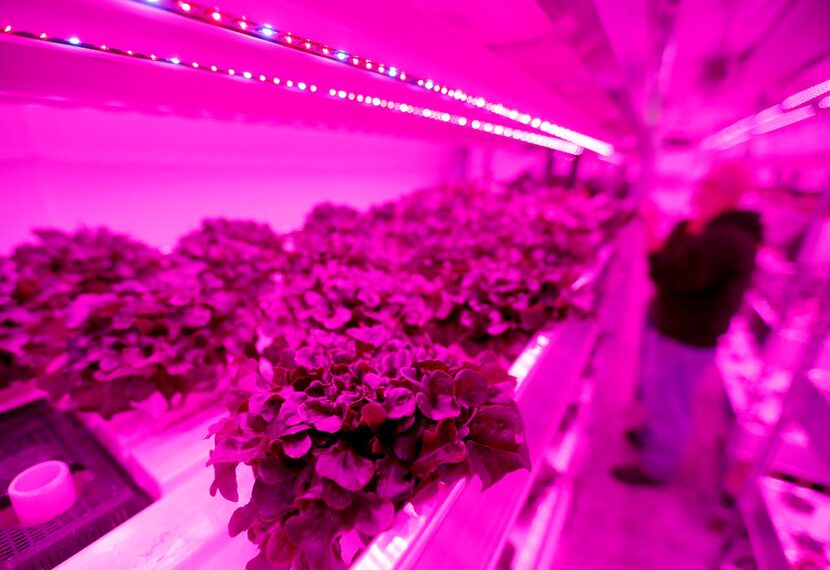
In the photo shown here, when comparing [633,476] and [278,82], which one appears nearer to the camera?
[278,82]

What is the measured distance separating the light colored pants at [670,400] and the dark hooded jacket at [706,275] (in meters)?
0.10

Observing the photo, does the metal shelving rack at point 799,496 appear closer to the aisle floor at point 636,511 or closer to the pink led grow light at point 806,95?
the aisle floor at point 636,511

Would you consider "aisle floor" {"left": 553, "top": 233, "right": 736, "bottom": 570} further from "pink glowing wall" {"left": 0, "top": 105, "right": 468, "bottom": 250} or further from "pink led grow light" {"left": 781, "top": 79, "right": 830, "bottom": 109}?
"pink glowing wall" {"left": 0, "top": 105, "right": 468, "bottom": 250}

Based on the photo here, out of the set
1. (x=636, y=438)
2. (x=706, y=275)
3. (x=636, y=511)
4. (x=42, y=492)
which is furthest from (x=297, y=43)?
(x=636, y=438)

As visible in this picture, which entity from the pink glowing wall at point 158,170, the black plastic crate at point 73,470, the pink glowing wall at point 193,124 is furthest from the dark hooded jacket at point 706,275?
the black plastic crate at point 73,470

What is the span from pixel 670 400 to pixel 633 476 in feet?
1.87

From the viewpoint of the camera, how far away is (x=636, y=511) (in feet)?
7.60

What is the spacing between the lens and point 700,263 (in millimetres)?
2002

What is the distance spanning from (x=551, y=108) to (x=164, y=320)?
1706 mm

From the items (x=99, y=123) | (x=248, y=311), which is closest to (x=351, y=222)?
(x=248, y=311)

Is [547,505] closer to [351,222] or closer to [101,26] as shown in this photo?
[351,222]

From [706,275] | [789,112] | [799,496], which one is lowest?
[799,496]

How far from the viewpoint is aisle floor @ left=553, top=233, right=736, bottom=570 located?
204cm

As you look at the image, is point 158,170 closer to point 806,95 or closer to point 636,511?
point 806,95
